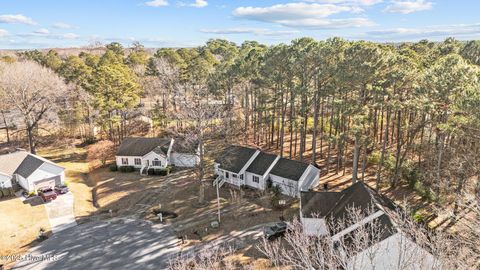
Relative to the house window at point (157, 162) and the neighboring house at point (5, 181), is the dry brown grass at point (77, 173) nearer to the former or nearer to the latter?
the neighboring house at point (5, 181)

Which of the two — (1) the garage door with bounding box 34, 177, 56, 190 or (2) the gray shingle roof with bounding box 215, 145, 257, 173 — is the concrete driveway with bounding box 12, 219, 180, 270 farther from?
(2) the gray shingle roof with bounding box 215, 145, 257, 173

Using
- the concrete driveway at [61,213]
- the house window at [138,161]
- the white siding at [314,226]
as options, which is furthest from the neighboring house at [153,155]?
the white siding at [314,226]

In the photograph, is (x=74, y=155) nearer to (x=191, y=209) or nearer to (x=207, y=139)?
(x=207, y=139)

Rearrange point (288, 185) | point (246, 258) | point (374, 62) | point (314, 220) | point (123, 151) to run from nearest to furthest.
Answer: point (246, 258) < point (314, 220) < point (374, 62) < point (288, 185) < point (123, 151)

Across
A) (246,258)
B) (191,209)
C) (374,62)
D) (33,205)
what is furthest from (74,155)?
(374,62)

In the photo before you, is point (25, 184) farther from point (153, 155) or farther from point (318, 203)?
point (318, 203)

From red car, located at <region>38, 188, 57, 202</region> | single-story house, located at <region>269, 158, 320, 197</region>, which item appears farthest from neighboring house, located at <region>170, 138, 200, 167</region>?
red car, located at <region>38, 188, 57, 202</region>
